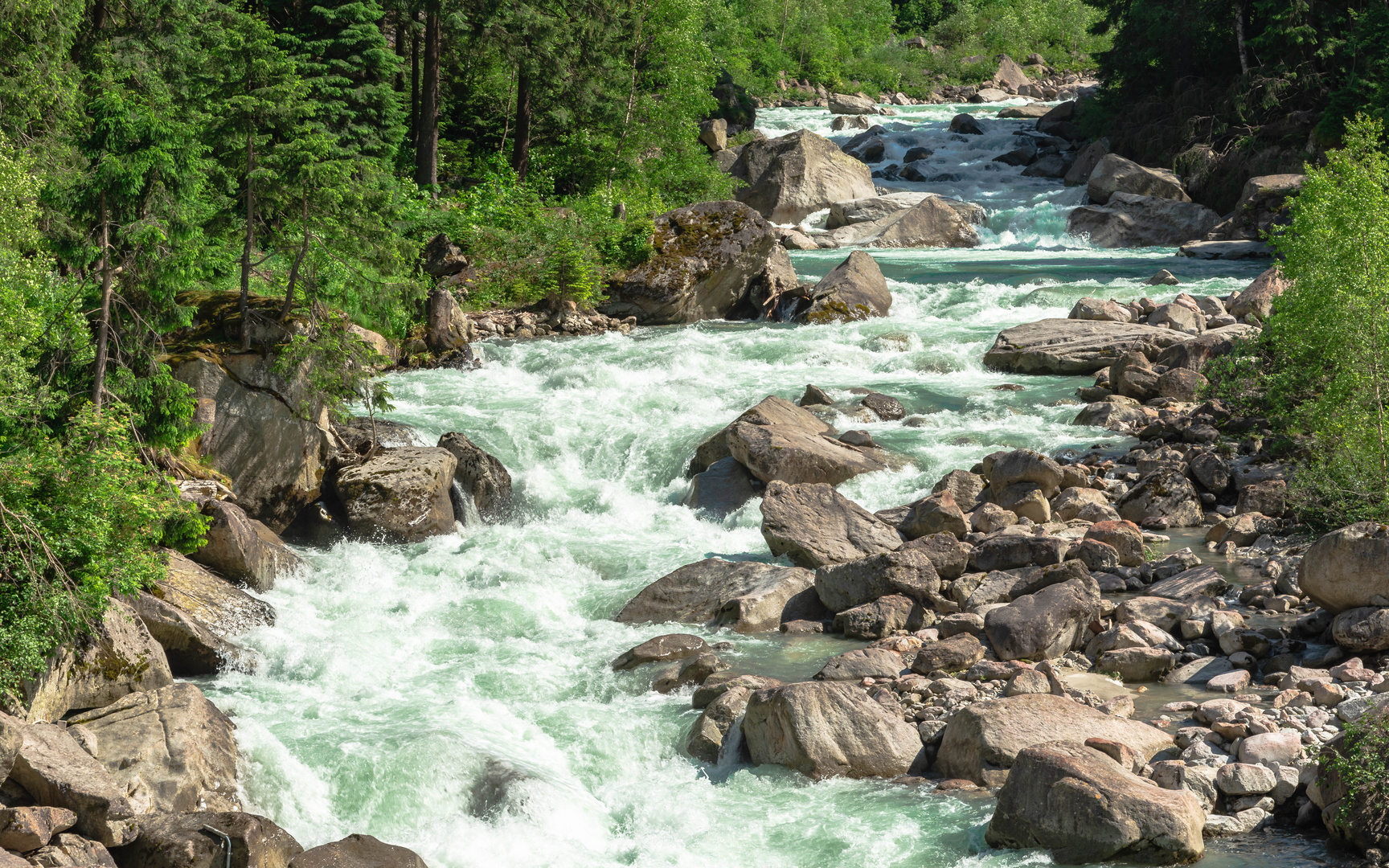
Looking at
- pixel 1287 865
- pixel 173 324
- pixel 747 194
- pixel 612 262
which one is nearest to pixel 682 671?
pixel 1287 865

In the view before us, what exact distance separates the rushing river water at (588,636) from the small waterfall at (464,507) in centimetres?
34

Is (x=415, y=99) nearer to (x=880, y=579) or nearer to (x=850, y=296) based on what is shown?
(x=850, y=296)

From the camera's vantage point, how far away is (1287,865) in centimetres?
714

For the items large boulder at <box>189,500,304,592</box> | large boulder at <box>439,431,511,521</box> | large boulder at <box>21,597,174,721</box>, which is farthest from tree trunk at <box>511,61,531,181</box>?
large boulder at <box>21,597,174,721</box>

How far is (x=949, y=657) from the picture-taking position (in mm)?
10648

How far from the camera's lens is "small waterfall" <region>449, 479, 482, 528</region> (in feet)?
53.2

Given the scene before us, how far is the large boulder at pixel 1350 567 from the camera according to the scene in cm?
1002

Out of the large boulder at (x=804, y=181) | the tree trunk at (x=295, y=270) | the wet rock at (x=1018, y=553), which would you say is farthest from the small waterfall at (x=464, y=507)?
the large boulder at (x=804, y=181)

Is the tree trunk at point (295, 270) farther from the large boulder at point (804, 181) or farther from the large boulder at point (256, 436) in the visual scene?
the large boulder at point (804, 181)

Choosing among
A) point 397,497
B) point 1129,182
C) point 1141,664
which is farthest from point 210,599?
point 1129,182

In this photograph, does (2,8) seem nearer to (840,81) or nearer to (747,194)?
(747,194)

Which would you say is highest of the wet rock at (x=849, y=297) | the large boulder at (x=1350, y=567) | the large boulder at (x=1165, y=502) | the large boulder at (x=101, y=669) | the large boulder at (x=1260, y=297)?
the large boulder at (x=1260, y=297)

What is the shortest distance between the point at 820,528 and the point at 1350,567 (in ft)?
19.8

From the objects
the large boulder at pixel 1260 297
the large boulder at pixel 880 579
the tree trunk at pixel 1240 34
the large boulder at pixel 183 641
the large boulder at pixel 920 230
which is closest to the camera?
the large boulder at pixel 183 641
